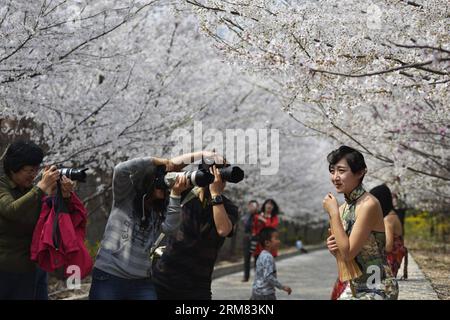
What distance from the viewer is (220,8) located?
6086 mm

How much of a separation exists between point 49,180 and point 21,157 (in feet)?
0.94

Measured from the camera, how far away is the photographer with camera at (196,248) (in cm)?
427

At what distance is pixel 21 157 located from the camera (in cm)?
409

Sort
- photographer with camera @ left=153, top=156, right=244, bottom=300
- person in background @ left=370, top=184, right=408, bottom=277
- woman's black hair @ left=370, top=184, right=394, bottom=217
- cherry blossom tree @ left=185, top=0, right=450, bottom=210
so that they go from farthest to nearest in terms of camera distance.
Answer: person in background @ left=370, top=184, right=408, bottom=277 < woman's black hair @ left=370, top=184, right=394, bottom=217 < cherry blossom tree @ left=185, top=0, right=450, bottom=210 < photographer with camera @ left=153, top=156, right=244, bottom=300

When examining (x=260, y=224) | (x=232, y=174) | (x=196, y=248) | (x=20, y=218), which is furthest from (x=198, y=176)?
(x=260, y=224)

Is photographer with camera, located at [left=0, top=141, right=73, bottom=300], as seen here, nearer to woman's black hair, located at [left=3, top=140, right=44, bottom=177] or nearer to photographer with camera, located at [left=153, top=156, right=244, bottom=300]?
woman's black hair, located at [left=3, top=140, right=44, bottom=177]

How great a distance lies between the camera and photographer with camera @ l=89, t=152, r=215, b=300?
3.90 metres

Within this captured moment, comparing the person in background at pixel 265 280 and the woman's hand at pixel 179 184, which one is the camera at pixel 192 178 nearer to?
the woman's hand at pixel 179 184

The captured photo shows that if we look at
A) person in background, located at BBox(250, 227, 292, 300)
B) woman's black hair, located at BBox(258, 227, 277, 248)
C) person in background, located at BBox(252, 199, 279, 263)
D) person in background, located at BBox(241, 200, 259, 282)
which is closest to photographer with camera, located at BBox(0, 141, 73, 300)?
person in background, located at BBox(250, 227, 292, 300)

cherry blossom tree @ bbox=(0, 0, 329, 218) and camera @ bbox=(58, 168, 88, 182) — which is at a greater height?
cherry blossom tree @ bbox=(0, 0, 329, 218)

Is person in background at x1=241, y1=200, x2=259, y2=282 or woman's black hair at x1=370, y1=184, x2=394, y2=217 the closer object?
woman's black hair at x1=370, y1=184, x2=394, y2=217

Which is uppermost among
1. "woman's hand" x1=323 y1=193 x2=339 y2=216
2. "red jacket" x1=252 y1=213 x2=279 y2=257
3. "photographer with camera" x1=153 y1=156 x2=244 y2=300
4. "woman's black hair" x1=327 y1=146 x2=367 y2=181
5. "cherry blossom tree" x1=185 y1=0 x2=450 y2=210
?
A: "cherry blossom tree" x1=185 y1=0 x2=450 y2=210

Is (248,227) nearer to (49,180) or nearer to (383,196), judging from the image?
(383,196)

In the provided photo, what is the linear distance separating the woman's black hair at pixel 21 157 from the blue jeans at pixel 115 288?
0.78 m
